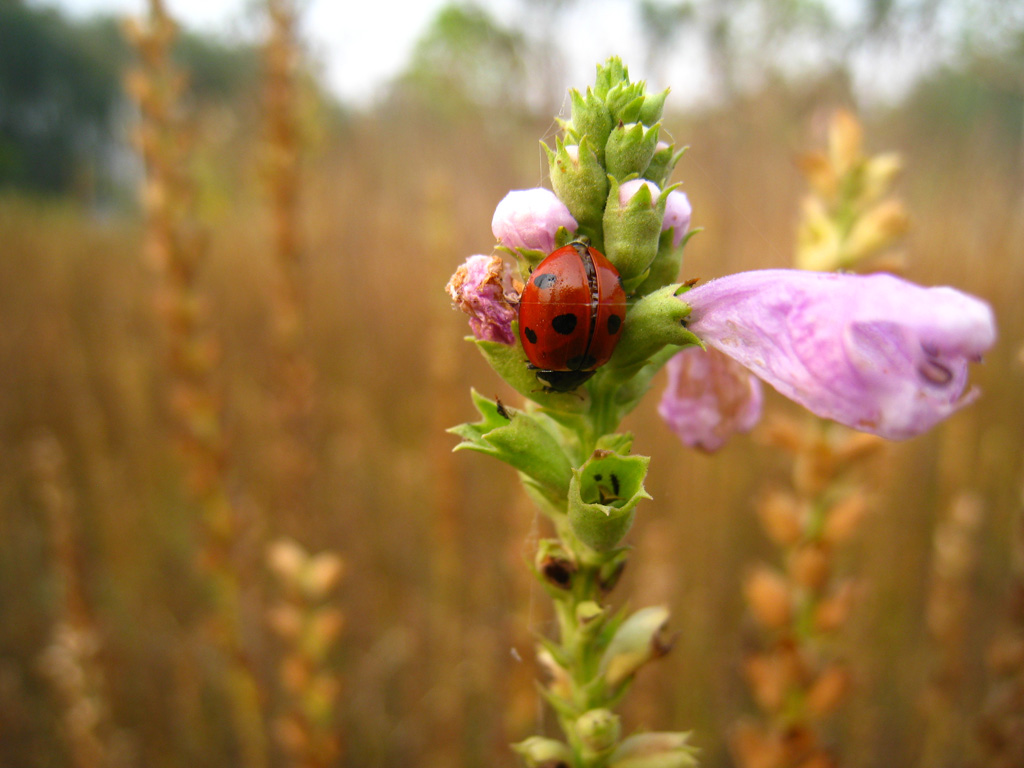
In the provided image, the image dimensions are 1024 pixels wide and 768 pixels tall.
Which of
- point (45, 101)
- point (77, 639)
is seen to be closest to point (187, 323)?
point (77, 639)

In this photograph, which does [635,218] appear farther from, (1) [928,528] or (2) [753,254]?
(2) [753,254]

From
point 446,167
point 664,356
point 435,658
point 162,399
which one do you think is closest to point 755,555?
point 435,658

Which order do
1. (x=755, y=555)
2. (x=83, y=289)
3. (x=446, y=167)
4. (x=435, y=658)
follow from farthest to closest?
(x=446, y=167) < (x=83, y=289) < (x=755, y=555) < (x=435, y=658)

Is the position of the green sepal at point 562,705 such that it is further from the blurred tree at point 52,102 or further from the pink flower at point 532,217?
the blurred tree at point 52,102

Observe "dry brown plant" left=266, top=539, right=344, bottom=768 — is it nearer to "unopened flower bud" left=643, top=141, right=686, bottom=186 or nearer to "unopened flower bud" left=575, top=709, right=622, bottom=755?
"unopened flower bud" left=575, top=709, right=622, bottom=755

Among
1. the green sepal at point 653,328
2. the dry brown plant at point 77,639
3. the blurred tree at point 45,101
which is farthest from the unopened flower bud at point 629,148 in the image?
the blurred tree at point 45,101
